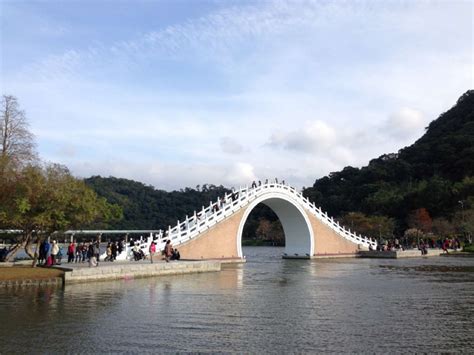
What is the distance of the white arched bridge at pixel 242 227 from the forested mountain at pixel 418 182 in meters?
17.6

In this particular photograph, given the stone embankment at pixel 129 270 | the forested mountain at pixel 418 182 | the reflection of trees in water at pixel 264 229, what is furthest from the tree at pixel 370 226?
the stone embankment at pixel 129 270

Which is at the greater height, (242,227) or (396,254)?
(242,227)

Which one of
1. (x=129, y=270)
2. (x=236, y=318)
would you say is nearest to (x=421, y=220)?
(x=129, y=270)

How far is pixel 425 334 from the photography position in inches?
411

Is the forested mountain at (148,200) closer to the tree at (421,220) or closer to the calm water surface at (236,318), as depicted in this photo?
the tree at (421,220)

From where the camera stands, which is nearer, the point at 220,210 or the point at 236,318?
the point at 236,318

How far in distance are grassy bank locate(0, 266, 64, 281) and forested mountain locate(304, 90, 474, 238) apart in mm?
46385

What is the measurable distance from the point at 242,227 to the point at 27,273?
20.9 meters

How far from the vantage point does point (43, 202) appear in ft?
69.1

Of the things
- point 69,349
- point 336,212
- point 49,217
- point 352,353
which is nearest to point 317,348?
point 352,353

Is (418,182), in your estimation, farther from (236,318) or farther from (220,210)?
(236,318)

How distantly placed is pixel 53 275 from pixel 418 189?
2582 inches

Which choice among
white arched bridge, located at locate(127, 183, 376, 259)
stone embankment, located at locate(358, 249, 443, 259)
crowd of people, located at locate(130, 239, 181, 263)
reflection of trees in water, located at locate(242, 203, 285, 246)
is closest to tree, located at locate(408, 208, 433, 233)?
stone embankment, located at locate(358, 249, 443, 259)

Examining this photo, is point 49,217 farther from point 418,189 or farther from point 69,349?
point 418,189
